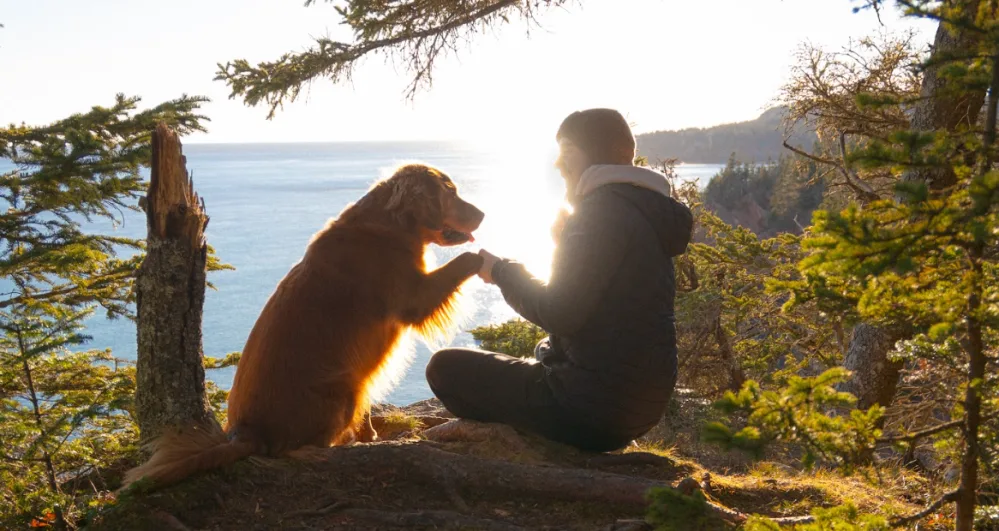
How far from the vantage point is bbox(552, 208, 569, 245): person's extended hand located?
4.57 m

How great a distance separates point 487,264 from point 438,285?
363 mm

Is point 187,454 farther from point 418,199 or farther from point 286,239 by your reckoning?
point 286,239

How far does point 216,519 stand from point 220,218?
47.5 metres

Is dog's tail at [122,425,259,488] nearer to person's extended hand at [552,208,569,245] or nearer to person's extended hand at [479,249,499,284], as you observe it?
person's extended hand at [479,249,499,284]

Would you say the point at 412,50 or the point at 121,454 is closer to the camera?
the point at 121,454

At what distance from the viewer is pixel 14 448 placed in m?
3.93

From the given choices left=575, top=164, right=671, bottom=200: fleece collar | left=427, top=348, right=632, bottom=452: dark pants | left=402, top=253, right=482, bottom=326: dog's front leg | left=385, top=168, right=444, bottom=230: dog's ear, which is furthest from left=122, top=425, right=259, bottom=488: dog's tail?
left=575, top=164, right=671, bottom=200: fleece collar

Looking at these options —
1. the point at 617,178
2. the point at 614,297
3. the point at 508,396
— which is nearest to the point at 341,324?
the point at 508,396

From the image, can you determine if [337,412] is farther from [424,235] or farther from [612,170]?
[612,170]

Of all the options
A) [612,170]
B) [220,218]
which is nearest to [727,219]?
[220,218]

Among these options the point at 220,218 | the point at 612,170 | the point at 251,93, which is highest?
the point at 251,93

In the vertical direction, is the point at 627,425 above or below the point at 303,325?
below

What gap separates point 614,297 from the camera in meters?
4.12

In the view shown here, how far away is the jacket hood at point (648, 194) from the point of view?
4012 millimetres
